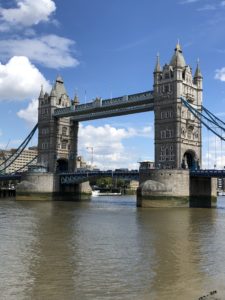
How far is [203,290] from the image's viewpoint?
626 inches

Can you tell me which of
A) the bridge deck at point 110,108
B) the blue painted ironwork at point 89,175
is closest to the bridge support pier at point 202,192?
the blue painted ironwork at point 89,175

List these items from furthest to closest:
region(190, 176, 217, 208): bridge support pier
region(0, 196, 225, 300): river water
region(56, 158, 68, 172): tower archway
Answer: region(56, 158, 68, 172): tower archway
region(190, 176, 217, 208): bridge support pier
region(0, 196, 225, 300): river water

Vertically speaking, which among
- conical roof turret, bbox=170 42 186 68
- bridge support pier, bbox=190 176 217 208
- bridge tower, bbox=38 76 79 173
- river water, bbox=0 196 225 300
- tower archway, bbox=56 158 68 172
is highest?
conical roof turret, bbox=170 42 186 68

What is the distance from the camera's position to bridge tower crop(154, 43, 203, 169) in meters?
71.7

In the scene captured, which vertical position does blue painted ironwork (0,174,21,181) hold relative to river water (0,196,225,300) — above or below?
above

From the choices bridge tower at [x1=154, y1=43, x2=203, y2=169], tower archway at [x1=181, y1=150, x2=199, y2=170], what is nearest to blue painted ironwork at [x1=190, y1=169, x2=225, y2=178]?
bridge tower at [x1=154, y1=43, x2=203, y2=169]

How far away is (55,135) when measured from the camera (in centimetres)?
9594

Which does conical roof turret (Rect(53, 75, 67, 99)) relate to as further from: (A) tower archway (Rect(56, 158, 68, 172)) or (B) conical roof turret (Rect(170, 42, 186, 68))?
(B) conical roof turret (Rect(170, 42, 186, 68))

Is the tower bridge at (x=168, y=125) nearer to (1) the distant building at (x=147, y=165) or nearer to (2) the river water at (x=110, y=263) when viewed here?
(1) the distant building at (x=147, y=165)

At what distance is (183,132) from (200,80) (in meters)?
10.7

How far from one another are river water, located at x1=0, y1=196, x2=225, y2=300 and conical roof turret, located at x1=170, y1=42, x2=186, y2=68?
1700 inches

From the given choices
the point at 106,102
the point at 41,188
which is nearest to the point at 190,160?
the point at 106,102

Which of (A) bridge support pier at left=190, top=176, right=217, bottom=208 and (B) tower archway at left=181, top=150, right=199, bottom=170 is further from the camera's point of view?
(B) tower archway at left=181, top=150, right=199, bottom=170

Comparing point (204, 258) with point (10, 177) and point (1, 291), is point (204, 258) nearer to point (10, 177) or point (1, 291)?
point (1, 291)
